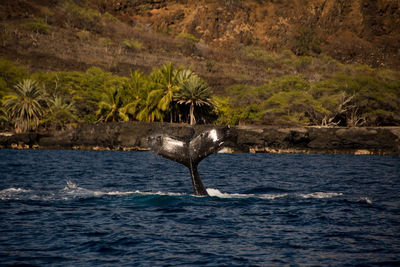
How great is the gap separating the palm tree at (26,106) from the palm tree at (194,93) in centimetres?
1934

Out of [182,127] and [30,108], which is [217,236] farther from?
[30,108]

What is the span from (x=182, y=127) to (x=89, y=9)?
13687 cm

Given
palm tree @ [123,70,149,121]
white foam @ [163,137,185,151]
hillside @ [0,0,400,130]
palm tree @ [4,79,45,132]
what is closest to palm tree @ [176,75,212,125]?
hillside @ [0,0,400,130]

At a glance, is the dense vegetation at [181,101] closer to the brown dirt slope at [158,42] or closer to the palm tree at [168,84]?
the palm tree at [168,84]

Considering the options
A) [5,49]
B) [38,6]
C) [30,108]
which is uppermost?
[38,6]

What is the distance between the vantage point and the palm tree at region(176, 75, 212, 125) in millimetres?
64750

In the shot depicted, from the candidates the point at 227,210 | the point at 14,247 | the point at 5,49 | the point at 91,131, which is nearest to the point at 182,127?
the point at 91,131

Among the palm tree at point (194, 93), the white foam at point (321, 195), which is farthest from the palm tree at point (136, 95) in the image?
the white foam at point (321, 195)

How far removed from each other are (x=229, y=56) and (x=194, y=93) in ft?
326

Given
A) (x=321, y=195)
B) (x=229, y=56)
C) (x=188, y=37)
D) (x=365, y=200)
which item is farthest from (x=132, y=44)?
(x=365, y=200)

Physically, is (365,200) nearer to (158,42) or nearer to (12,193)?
(12,193)

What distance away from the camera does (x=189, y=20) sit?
195 meters

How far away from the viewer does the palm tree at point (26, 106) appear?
62.9 m

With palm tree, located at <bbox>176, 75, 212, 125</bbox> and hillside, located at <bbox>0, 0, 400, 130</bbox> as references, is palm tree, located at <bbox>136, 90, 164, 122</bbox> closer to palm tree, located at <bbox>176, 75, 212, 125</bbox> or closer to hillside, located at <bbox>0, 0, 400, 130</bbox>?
palm tree, located at <bbox>176, 75, 212, 125</bbox>
